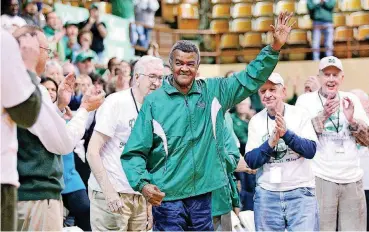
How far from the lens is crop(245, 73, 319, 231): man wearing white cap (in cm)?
654

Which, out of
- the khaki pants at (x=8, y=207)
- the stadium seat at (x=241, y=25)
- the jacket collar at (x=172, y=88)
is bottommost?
the khaki pants at (x=8, y=207)

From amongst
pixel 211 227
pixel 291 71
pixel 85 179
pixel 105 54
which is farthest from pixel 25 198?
pixel 291 71

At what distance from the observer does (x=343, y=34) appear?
16578mm

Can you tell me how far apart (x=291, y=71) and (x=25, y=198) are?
467 inches

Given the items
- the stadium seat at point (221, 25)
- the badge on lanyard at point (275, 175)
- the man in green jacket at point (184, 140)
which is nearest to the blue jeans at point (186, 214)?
the man in green jacket at point (184, 140)

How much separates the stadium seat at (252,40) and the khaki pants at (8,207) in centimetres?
1340

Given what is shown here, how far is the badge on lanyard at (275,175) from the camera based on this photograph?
21.6 ft

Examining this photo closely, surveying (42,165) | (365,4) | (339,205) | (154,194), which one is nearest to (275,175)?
(339,205)

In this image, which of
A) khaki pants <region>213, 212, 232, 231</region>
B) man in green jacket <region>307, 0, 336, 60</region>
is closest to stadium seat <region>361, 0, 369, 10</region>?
man in green jacket <region>307, 0, 336, 60</region>

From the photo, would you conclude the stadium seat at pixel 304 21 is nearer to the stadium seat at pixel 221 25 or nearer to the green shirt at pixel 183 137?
the stadium seat at pixel 221 25

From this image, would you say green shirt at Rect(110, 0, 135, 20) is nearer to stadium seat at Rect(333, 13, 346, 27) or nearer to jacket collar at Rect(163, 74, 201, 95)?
stadium seat at Rect(333, 13, 346, 27)

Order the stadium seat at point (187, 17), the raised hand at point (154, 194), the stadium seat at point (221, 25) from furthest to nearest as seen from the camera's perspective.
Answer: the stadium seat at point (221, 25) < the stadium seat at point (187, 17) < the raised hand at point (154, 194)

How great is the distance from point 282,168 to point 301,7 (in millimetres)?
11167

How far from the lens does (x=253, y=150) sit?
6.57m
